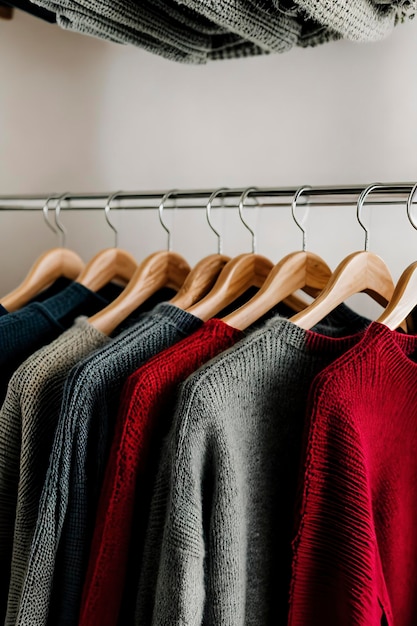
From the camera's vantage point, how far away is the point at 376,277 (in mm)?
724

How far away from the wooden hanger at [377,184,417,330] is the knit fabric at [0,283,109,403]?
376 millimetres

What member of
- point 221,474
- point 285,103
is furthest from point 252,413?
point 285,103

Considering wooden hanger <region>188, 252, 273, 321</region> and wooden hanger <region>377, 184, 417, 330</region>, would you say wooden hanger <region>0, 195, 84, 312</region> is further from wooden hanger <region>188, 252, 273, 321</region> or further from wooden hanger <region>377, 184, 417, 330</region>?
wooden hanger <region>377, 184, 417, 330</region>

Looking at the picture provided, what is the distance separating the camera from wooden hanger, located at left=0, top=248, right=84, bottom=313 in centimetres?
89

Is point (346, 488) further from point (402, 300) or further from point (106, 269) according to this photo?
point (106, 269)

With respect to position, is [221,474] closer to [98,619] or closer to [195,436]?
[195,436]

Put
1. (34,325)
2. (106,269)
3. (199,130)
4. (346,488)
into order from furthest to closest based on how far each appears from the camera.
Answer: (199,130), (106,269), (34,325), (346,488)

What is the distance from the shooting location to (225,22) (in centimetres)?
69

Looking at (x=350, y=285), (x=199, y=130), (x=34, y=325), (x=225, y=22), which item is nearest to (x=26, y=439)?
(x=34, y=325)

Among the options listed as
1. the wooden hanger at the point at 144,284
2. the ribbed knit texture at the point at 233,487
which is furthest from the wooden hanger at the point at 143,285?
the ribbed knit texture at the point at 233,487

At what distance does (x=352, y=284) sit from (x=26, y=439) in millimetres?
366

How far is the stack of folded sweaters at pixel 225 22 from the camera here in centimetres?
66

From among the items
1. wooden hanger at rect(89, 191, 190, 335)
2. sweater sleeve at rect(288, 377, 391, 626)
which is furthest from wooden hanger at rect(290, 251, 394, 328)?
wooden hanger at rect(89, 191, 190, 335)

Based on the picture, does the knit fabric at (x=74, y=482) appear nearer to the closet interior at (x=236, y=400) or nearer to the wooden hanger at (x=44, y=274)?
the closet interior at (x=236, y=400)
